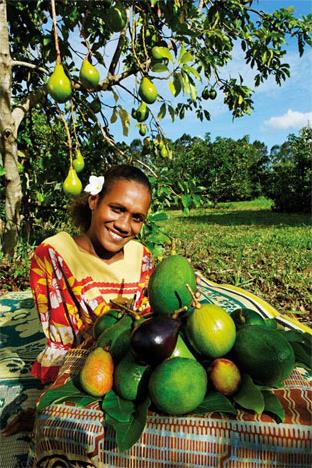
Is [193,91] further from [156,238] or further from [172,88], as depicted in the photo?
[156,238]

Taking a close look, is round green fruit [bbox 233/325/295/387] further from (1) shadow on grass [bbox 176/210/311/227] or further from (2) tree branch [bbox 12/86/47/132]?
(1) shadow on grass [bbox 176/210/311/227]

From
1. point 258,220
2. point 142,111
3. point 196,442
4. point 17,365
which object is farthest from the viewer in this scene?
point 258,220

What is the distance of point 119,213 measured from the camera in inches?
72.9

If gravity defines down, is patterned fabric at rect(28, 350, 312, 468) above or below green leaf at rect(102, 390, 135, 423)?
below

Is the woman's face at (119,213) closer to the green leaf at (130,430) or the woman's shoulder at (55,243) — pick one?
the woman's shoulder at (55,243)

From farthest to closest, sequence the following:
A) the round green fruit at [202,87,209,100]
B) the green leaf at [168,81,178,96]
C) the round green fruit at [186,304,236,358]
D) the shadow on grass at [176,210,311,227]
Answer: the shadow on grass at [176,210,311,227], the round green fruit at [202,87,209,100], the green leaf at [168,81,178,96], the round green fruit at [186,304,236,358]

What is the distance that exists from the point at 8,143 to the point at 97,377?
270 cm

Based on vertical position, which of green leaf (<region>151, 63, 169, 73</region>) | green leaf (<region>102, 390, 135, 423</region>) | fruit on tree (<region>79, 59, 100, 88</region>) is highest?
fruit on tree (<region>79, 59, 100, 88</region>)

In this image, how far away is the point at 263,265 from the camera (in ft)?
17.6

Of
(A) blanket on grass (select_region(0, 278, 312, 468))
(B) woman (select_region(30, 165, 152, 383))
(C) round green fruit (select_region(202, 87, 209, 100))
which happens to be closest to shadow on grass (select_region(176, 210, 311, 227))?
(C) round green fruit (select_region(202, 87, 209, 100))

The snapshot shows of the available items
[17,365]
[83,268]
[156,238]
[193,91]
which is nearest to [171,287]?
[83,268]

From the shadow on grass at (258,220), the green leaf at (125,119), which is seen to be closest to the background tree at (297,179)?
the shadow on grass at (258,220)

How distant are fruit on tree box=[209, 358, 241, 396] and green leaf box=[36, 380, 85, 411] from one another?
0.35m

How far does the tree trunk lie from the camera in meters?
2.92
